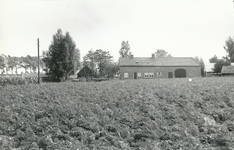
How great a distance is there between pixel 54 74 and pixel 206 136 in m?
38.7

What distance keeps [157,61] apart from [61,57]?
22.2 metres

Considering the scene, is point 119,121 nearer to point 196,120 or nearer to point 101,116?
point 101,116

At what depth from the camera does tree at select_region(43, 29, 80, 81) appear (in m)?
40.3

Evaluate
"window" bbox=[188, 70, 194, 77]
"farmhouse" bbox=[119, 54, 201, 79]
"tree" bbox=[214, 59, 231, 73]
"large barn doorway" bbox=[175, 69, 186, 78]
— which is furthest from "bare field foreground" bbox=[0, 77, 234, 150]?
"tree" bbox=[214, 59, 231, 73]

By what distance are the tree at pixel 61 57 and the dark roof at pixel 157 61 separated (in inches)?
451

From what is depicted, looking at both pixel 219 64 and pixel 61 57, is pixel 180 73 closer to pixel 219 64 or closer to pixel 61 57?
pixel 219 64

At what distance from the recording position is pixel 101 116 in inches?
281

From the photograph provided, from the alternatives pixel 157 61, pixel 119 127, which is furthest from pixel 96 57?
pixel 119 127

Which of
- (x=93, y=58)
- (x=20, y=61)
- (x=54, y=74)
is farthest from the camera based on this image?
(x=20, y=61)

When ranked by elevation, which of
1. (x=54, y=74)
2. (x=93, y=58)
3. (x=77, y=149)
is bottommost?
(x=77, y=149)

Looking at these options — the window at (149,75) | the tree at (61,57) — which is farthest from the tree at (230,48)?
the tree at (61,57)

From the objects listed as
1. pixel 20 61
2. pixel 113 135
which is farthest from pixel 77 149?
pixel 20 61

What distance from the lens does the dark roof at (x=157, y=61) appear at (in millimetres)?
43875

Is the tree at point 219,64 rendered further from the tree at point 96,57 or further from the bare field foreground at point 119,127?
the bare field foreground at point 119,127
